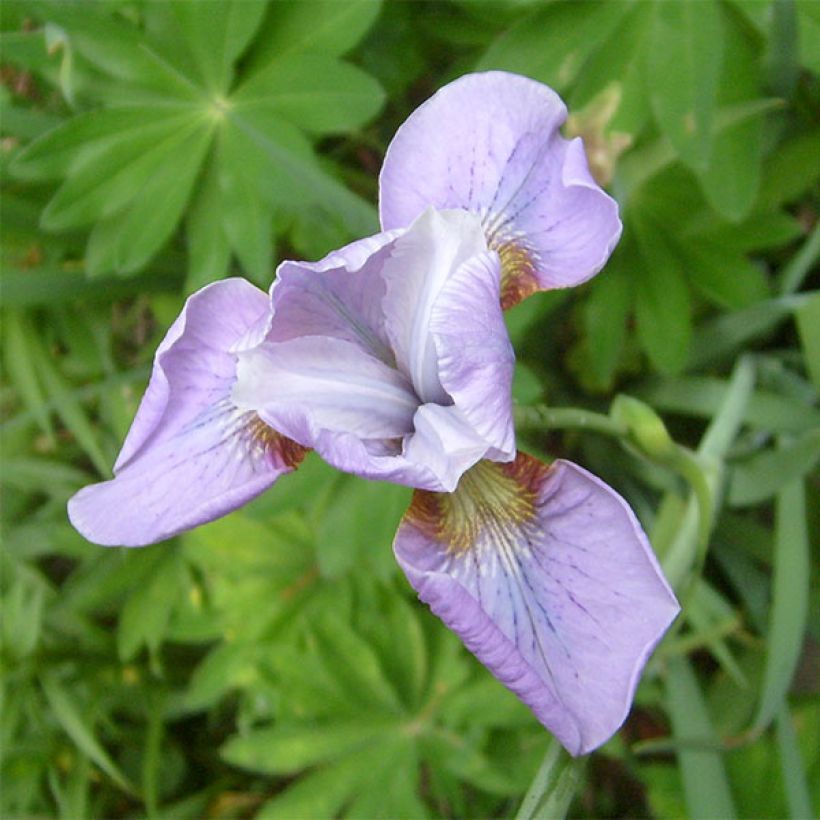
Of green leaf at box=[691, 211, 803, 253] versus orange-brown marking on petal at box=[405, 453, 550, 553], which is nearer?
orange-brown marking on petal at box=[405, 453, 550, 553]

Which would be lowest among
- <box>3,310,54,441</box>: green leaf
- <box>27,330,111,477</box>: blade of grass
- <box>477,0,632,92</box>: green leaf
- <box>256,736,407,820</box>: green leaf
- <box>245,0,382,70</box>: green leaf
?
<box>256,736,407,820</box>: green leaf

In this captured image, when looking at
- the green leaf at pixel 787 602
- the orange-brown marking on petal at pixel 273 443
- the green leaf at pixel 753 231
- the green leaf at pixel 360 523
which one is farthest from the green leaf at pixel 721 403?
the orange-brown marking on petal at pixel 273 443

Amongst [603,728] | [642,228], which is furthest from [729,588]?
[603,728]

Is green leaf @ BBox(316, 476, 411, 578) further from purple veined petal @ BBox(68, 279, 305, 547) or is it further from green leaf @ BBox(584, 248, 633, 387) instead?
purple veined petal @ BBox(68, 279, 305, 547)

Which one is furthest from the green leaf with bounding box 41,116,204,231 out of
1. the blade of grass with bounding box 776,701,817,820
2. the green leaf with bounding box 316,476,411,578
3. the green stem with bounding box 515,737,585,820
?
the blade of grass with bounding box 776,701,817,820

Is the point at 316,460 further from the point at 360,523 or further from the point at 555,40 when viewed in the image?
the point at 555,40

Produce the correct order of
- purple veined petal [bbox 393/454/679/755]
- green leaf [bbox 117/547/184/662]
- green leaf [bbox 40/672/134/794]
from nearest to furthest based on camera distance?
purple veined petal [bbox 393/454/679/755] < green leaf [bbox 40/672/134/794] < green leaf [bbox 117/547/184/662]

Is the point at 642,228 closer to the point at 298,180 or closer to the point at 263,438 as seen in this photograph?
the point at 298,180

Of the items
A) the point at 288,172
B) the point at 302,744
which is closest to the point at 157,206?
the point at 288,172
